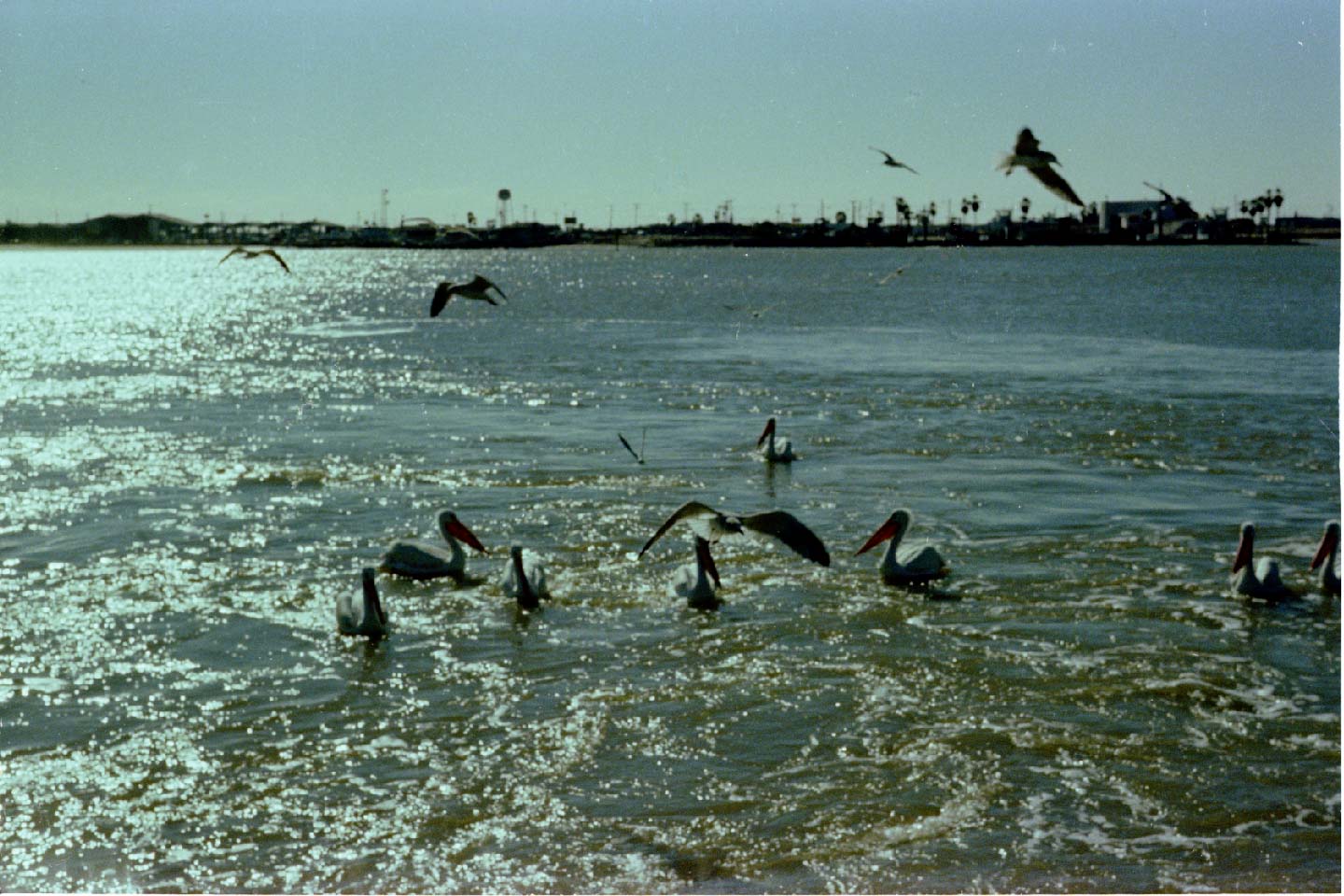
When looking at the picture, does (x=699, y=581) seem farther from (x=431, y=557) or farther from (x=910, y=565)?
(x=431, y=557)

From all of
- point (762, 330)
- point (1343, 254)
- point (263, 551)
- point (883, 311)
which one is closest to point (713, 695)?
point (1343, 254)

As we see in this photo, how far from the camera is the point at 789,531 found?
9938 millimetres

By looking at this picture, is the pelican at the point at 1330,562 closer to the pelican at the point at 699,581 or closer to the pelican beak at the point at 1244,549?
the pelican beak at the point at 1244,549

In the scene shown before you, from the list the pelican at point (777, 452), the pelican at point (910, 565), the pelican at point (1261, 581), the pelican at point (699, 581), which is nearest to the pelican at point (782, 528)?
the pelican at point (699, 581)

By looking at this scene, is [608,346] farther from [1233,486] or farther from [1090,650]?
[1090,650]

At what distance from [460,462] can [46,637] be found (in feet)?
34.1

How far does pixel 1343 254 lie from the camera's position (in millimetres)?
8875

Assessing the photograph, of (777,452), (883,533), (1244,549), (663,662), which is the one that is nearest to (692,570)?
(663,662)

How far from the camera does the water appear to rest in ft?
30.2

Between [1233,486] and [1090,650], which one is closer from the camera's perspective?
[1090,650]

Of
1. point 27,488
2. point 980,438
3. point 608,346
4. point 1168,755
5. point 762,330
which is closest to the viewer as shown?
point 1168,755

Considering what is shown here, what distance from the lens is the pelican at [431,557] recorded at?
15.5m

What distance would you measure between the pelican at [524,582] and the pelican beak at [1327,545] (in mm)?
8121

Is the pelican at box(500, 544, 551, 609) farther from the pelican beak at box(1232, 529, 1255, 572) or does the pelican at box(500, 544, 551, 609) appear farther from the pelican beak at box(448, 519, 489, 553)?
the pelican beak at box(1232, 529, 1255, 572)
